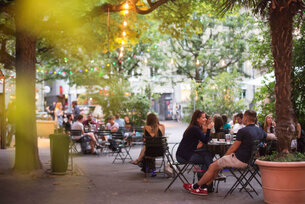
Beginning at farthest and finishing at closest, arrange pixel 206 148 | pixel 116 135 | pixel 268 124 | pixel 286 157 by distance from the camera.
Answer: pixel 116 135
pixel 268 124
pixel 206 148
pixel 286 157

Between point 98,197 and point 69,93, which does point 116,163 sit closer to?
point 98,197

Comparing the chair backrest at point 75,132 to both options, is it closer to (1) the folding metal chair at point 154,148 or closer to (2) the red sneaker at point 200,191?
(1) the folding metal chair at point 154,148

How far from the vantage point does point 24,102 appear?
11305 millimetres

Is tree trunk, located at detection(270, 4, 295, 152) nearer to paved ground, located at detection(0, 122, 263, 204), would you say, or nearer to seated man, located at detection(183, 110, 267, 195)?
seated man, located at detection(183, 110, 267, 195)

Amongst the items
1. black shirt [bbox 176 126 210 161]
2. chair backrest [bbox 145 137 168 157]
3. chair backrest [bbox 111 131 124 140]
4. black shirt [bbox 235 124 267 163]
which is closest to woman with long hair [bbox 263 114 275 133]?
chair backrest [bbox 145 137 168 157]

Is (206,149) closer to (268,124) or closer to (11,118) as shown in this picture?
(268,124)

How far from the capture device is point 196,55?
41750 mm

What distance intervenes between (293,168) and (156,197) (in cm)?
257

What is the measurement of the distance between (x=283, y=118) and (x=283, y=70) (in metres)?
0.82

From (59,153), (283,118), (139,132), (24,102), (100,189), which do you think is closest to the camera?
(283,118)

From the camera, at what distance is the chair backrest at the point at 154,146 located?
10.1 meters

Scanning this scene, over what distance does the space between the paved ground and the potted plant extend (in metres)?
0.80

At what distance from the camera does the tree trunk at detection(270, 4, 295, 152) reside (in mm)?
7395

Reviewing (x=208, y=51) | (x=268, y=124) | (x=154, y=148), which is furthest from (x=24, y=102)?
(x=208, y=51)
